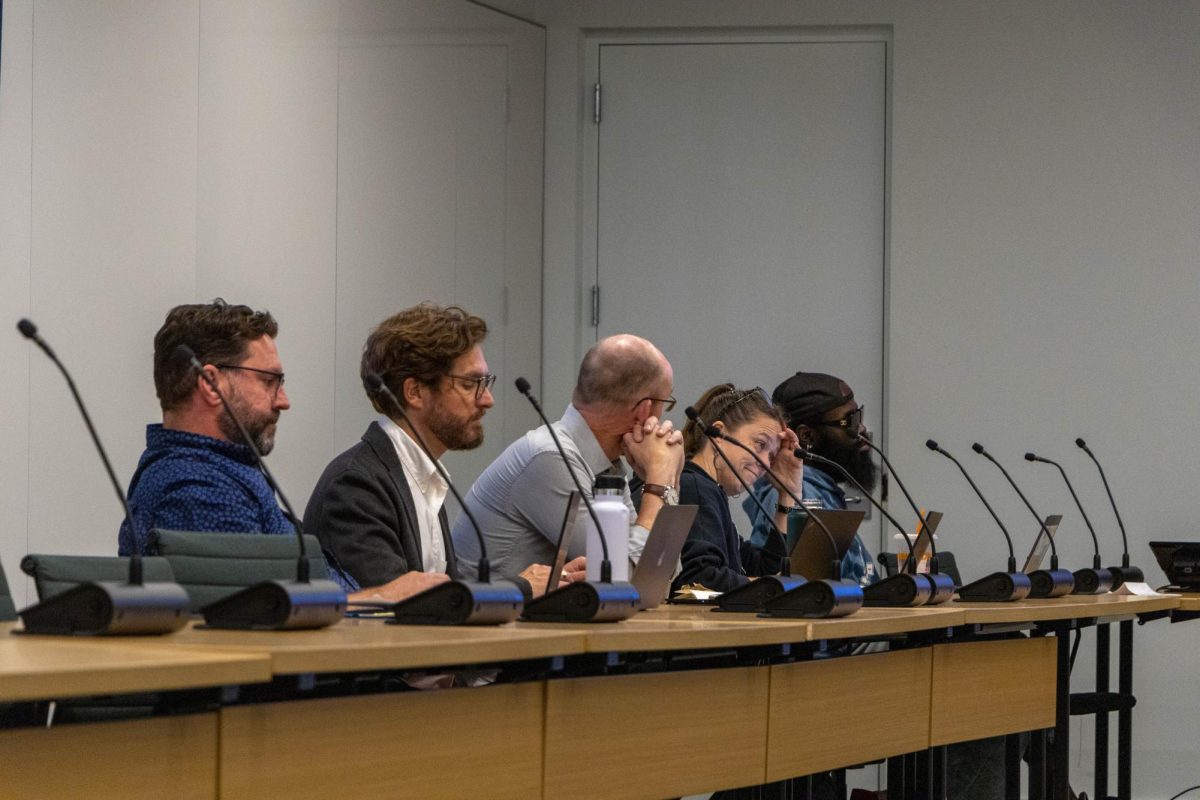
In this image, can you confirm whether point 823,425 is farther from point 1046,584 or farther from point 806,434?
point 1046,584

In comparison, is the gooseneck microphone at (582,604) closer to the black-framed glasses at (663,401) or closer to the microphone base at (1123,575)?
the black-framed glasses at (663,401)

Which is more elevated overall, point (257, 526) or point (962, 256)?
point (962, 256)

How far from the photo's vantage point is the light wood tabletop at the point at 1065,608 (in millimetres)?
3400

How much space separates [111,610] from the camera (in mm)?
1793

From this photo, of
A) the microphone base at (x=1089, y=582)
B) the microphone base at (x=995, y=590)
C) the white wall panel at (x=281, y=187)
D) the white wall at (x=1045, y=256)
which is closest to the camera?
the microphone base at (x=995, y=590)

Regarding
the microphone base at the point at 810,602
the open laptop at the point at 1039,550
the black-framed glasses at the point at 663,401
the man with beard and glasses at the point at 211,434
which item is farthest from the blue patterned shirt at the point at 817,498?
the man with beard and glasses at the point at 211,434

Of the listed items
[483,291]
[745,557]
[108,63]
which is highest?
[108,63]

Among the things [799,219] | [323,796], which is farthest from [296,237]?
[323,796]

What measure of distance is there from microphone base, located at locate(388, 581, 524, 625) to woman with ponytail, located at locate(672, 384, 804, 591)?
1.70 m

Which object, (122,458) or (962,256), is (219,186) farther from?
(962,256)

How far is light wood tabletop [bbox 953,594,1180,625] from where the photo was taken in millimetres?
3400

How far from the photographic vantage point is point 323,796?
1843 mm

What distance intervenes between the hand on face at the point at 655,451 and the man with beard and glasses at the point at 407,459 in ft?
1.20

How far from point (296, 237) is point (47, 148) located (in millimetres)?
1008
